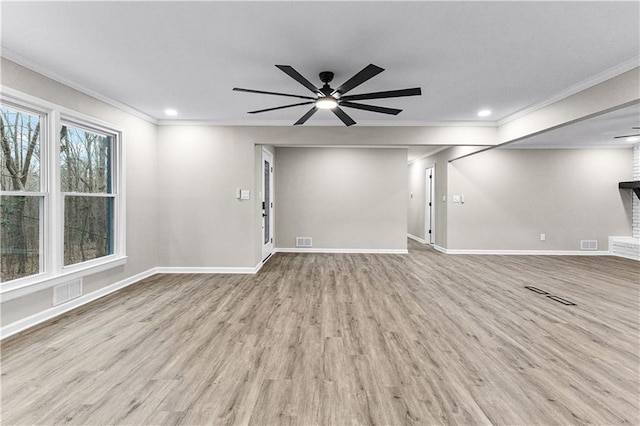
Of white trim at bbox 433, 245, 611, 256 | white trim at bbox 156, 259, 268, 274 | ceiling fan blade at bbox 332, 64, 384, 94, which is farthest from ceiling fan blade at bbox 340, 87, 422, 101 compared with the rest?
white trim at bbox 433, 245, 611, 256

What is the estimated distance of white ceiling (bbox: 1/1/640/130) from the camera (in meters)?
2.08

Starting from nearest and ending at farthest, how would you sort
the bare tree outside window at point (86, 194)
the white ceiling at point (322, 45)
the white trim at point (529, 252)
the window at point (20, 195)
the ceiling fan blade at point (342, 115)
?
the white ceiling at point (322, 45)
the window at point (20, 195)
the ceiling fan blade at point (342, 115)
the bare tree outside window at point (86, 194)
the white trim at point (529, 252)

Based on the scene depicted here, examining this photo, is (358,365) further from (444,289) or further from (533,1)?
(533,1)

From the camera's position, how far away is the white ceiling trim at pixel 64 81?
2712 mm

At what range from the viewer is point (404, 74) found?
10.3 ft

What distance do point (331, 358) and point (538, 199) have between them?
6.97 meters

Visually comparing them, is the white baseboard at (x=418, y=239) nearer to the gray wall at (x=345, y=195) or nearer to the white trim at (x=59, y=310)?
the gray wall at (x=345, y=195)

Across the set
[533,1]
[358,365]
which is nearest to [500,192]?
[533,1]

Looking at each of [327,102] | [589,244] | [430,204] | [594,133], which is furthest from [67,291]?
[589,244]

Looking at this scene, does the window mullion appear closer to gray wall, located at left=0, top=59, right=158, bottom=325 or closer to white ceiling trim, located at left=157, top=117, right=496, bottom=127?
gray wall, located at left=0, top=59, right=158, bottom=325

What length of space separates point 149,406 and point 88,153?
3306 millimetres

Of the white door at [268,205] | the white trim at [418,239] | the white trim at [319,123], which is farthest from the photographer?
the white trim at [418,239]

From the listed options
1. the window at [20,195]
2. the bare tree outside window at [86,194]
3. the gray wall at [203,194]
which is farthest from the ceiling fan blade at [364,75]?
the bare tree outside window at [86,194]

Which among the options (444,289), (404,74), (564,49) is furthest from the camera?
(444,289)
